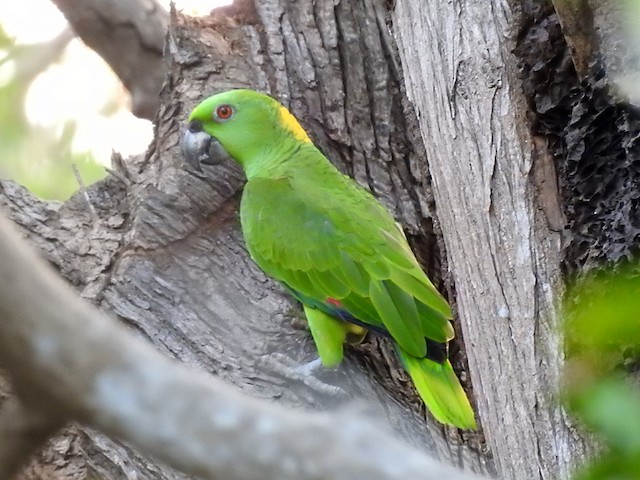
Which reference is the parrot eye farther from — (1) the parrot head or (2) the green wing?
(2) the green wing

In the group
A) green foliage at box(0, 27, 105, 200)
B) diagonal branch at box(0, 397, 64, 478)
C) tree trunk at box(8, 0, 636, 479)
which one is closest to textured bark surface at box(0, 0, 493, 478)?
tree trunk at box(8, 0, 636, 479)

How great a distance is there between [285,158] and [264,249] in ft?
1.40

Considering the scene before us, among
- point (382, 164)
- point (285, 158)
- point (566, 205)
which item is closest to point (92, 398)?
point (566, 205)

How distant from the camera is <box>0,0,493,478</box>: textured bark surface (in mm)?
1934

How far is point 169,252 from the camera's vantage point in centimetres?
206

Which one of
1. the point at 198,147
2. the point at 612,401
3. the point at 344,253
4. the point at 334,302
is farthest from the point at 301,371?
the point at 612,401

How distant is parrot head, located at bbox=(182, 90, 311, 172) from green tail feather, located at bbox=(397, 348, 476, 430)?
797 millimetres

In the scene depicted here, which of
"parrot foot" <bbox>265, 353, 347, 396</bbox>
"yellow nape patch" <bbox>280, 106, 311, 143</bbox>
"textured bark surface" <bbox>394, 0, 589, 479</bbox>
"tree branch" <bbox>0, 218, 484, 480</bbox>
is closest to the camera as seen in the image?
"tree branch" <bbox>0, 218, 484, 480</bbox>

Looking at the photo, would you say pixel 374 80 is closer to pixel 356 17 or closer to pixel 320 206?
pixel 356 17

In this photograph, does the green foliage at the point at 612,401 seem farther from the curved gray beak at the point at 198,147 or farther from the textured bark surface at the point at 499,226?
the curved gray beak at the point at 198,147

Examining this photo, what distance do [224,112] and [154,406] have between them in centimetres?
189

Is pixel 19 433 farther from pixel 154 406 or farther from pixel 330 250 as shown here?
pixel 330 250

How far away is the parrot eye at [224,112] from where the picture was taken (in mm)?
2387

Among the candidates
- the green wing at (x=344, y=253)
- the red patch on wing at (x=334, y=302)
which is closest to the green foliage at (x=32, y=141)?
the green wing at (x=344, y=253)
